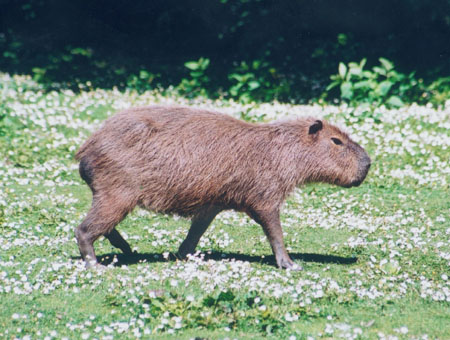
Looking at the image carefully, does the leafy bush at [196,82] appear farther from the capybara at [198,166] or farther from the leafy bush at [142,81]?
the capybara at [198,166]

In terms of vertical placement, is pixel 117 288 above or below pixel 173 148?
below

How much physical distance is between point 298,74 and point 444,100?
4254mm

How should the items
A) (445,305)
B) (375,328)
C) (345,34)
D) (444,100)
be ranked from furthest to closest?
(345,34)
(444,100)
(445,305)
(375,328)

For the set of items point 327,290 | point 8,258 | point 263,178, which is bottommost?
point 8,258

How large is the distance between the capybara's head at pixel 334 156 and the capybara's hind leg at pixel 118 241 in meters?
1.86

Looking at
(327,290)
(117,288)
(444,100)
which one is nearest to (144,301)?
(117,288)

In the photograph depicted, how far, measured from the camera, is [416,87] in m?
14.0

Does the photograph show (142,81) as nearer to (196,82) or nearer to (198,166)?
(196,82)

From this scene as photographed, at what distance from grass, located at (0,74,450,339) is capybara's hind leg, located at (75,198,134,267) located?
15 cm

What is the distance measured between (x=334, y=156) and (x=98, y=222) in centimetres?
228

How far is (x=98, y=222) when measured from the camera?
636 centimetres

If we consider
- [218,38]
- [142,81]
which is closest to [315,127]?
[142,81]

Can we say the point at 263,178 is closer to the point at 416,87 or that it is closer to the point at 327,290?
the point at 327,290

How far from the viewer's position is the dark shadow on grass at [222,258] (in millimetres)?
6771
